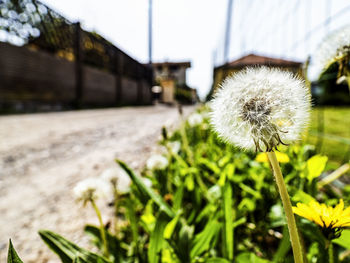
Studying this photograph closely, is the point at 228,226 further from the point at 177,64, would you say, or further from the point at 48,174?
the point at 177,64

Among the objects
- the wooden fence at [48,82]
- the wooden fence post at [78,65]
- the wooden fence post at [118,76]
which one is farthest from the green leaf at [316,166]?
the wooden fence post at [118,76]

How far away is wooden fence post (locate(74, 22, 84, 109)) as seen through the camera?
9.91 m

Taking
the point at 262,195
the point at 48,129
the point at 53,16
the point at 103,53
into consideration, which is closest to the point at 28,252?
the point at 262,195

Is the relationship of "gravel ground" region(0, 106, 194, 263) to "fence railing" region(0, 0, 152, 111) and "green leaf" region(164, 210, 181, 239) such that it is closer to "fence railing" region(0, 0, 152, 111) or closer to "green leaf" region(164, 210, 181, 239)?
"green leaf" region(164, 210, 181, 239)

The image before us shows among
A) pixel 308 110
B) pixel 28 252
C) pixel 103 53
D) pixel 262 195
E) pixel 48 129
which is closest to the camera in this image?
pixel 308 110

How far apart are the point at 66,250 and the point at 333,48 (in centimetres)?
96

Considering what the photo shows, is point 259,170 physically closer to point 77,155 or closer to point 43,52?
point 77,155

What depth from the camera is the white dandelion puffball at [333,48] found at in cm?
59

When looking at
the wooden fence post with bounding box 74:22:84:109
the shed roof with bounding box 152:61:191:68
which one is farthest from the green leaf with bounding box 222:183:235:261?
the shed roof with bounding box 152:61:191:68

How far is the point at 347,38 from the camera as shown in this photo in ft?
1.94

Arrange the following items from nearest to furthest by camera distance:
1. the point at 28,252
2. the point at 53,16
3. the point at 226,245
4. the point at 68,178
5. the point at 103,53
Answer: the point at 226,245 → the point at 28,252 → the point at 68,178 → the point at 53,16 → the point at 103,53

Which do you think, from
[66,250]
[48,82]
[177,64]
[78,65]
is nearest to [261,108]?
[66,250]

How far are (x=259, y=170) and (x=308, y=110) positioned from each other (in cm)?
96

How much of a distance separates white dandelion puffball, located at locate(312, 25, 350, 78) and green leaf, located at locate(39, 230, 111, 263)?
840 mm
